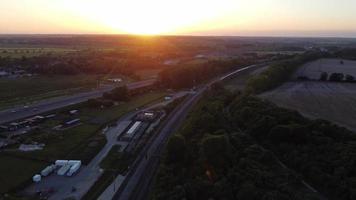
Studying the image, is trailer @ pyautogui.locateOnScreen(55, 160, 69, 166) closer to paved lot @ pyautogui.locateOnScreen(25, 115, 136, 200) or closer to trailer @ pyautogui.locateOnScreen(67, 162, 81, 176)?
trailer @ pyautogui.locateOnScreen(67, 162, 81, 176)

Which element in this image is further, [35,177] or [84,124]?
[84,124]

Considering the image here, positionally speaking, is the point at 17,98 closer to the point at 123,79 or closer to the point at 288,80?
the point at 123,79

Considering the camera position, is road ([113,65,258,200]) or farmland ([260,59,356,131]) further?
farmland ([260,59,356,131])

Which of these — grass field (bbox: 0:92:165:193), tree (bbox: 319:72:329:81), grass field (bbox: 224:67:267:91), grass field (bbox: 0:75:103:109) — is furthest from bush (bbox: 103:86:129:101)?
tree (bbox: 319:72:329:81)

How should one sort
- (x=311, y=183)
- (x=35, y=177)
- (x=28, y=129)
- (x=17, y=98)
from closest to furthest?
(x=311, y=183), (x=35, y=177), (x=28, y=129), (x=17, y=98)

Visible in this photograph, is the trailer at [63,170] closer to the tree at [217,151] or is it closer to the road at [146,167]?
the road at [146,167]

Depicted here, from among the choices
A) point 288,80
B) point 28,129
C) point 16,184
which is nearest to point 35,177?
point 16,184

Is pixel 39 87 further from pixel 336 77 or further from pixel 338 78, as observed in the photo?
pixel 338 78
